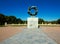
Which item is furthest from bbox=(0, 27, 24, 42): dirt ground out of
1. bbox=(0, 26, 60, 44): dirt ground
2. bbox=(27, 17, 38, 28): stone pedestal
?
bbox=(27, 17, 38, 28): stone pedestal

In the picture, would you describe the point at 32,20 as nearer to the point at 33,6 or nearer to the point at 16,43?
the point at 33,6

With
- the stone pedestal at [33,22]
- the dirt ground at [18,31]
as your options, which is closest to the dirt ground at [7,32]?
the dirt ground at [18,31]

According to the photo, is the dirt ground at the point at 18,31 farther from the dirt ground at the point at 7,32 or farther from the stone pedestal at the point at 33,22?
the stone pedestal at the point at 33,22

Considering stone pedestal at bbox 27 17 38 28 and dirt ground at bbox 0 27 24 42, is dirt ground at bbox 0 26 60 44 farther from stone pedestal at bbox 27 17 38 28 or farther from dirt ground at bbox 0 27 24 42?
→ stone pedestal at bbox 27 17 38 28

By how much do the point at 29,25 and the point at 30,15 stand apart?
7.05 ft

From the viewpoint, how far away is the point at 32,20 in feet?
72.5

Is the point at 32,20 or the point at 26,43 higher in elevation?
the point at 32,20

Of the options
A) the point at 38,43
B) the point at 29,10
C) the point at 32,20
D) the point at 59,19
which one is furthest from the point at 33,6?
the point at 59,19

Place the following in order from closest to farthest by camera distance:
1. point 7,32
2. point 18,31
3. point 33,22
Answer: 1. point 7,32
2. point 18,31
3. point 33,22

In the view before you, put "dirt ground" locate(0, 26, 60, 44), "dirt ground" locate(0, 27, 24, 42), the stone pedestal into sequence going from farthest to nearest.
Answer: the stone pedestal, "dirt ground" locate(0, 27, 24, 42), "dirt ground" locate(0, 26, 60, 44)

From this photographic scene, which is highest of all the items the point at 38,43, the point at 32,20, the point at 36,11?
the point at 36,11

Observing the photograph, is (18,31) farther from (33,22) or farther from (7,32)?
(33,22)

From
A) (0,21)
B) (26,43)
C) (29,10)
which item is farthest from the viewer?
(0,21)

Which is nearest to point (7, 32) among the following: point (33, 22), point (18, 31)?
point (18, 31)
